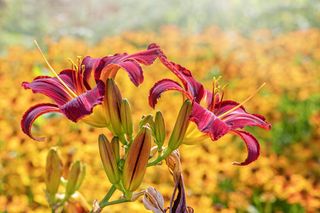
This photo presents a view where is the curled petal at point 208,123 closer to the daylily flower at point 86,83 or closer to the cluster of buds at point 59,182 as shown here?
the daylily flower at point 86,83

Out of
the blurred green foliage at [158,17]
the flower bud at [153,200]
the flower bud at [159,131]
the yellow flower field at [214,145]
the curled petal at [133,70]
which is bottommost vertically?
the flower bud at [153,200]

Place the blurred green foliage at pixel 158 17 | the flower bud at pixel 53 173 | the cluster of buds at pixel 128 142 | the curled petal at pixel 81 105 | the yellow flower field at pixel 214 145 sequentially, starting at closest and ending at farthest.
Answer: the curled petal at pixel 81 105, the cluster of buds at pixel 128 142, the flower bud at pixel 53 173, the yellow flower field at pixel 214 145, the blurred green foliage at pixel 158 17

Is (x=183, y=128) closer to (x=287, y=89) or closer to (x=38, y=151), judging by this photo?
(x=38, y=151)

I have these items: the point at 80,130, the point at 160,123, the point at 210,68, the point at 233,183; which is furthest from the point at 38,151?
the point at 210,68

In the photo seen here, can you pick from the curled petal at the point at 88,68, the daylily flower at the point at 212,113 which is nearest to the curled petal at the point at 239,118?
the daylily flower at the point at 212,113

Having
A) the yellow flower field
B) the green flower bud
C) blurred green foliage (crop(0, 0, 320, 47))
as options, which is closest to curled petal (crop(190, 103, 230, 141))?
the green flower bud

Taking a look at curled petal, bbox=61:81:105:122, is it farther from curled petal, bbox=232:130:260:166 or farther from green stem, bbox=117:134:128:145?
curled petal, bbox=232:130:260:166
